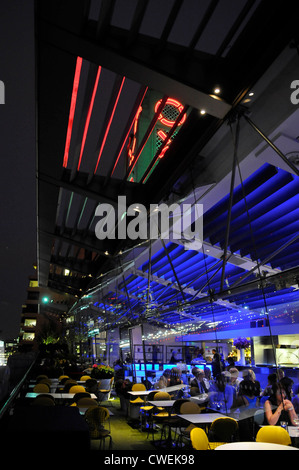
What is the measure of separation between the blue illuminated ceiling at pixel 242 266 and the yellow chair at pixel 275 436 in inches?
54.2

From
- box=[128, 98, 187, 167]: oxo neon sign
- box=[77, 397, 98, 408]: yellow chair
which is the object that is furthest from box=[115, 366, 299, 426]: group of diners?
box=[128, 98, 187, 167]: oxo neon sign

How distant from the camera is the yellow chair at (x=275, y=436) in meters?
4.46

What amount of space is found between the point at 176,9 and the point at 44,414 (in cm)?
402

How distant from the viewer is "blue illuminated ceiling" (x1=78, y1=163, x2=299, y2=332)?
4750 mm

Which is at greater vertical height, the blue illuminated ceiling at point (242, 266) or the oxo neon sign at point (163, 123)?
the oxo neon sign at point (163, 123)

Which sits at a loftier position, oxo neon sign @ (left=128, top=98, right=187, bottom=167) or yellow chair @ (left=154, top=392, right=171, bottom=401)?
oxo neon sign @ (left=128, top=98, right=187, bottom=167)

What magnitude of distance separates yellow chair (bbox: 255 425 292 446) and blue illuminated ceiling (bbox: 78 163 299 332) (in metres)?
1.38

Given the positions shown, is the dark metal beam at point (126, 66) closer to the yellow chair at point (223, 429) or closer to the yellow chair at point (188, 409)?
the yellow chair at point (223, 429)

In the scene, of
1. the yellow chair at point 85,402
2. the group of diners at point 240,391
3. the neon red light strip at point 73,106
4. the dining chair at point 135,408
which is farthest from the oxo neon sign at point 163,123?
the dining chair at point 135,408

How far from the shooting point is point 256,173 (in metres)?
5.88

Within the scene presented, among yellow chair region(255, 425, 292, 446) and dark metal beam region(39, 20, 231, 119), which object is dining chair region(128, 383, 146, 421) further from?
dark metal beam region(39, 20, 231, 119)

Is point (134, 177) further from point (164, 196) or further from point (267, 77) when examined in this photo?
point (267, 77)

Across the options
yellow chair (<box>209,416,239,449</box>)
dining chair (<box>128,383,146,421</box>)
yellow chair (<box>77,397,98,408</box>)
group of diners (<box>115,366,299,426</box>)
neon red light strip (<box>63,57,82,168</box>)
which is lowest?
dining chair (<box>128,383,146,421</box>)

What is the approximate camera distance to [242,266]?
5.94 metres
